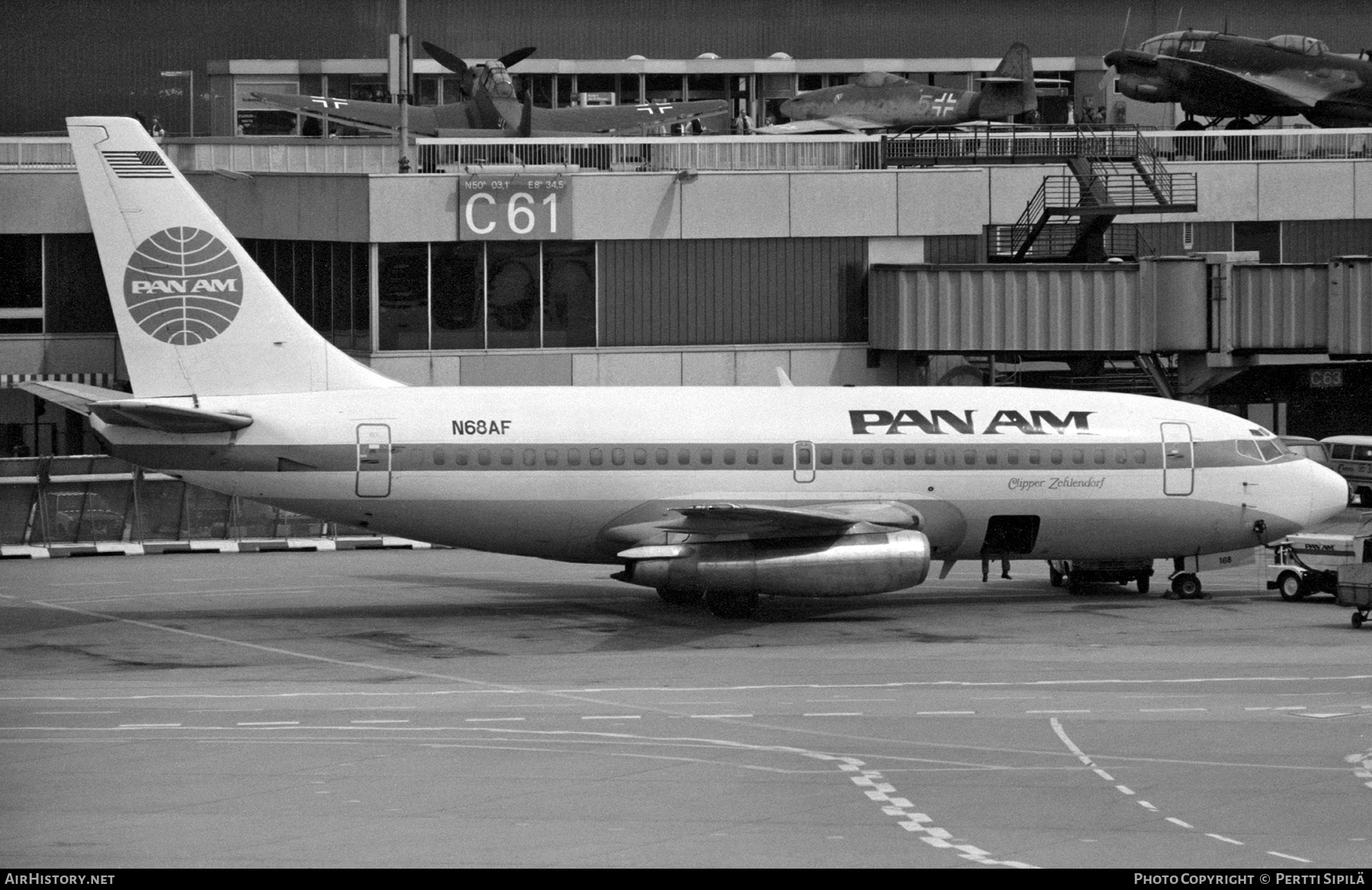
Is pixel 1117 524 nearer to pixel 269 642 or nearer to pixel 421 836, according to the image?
pixel 269 642

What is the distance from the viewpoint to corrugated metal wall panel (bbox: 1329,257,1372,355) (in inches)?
2035

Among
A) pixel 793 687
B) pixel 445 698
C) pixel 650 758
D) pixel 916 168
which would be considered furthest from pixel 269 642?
pixel 916 168

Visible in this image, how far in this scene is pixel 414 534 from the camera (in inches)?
1465

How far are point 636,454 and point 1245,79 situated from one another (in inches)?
1482

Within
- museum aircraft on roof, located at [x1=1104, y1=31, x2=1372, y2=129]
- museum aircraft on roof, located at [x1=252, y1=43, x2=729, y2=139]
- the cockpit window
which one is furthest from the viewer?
museum aircraft on roof, located at [x1=252, y1=43, x2=729, y2=139]

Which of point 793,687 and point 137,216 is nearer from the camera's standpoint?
point 793,687

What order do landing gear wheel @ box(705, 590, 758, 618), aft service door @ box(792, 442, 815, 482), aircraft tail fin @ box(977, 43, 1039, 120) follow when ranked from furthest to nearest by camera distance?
aircraft tail fin @ box(977, 43, 1039, 120) → landing gear wheel @ box(705, 590, 758, 618) → aft service door @ box(792, 442, 815, 482)

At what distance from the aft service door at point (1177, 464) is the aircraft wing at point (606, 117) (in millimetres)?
50797

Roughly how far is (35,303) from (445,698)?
34.2m

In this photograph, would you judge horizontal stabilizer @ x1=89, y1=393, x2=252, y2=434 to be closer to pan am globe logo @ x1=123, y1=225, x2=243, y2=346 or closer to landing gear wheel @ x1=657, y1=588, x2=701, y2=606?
pan am globe logo @ x1=123, y1=225, x2=243, y2=346

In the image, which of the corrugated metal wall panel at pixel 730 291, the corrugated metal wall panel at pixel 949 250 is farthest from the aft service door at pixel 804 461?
the corrugated metal wall panel at pixel 949 250

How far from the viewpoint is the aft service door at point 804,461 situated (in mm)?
37344

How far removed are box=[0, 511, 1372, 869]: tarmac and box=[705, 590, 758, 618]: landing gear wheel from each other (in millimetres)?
290

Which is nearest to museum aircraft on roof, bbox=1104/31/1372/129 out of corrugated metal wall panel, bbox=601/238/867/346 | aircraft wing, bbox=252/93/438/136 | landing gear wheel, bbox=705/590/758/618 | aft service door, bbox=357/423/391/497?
corrugated metal wall panel, bbox=601/238/867/346
